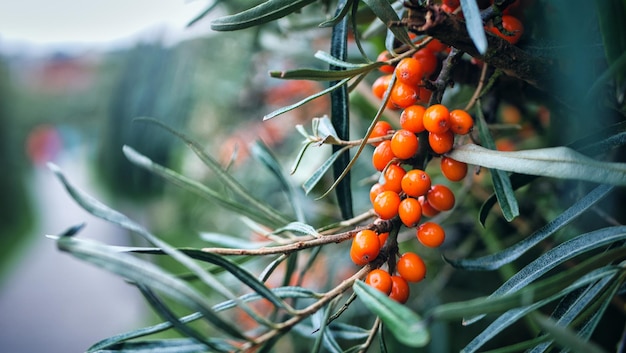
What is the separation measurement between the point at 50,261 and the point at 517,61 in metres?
3.27

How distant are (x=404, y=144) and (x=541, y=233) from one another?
0.11 metres

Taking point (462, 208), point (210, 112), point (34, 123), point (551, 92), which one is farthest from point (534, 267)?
point (34, 123)

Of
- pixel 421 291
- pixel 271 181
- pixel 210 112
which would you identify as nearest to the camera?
pixel 421 291

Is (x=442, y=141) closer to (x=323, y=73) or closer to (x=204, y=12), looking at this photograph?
(x=323, y=73)

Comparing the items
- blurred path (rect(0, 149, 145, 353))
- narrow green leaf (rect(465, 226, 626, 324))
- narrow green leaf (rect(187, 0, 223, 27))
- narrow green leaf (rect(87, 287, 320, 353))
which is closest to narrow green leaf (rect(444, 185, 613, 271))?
narrow green leaf (rect(465, 226, 626, 324))

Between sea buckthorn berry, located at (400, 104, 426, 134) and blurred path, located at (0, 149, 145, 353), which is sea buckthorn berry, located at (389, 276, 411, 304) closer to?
sea buckthorn berry, located at (400, 104, 426, 134)

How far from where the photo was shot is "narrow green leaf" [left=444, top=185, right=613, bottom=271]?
287 mm

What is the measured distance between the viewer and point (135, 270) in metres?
0.23

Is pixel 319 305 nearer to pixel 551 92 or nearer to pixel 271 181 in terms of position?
pixel 551 92

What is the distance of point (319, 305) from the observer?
0.30 m

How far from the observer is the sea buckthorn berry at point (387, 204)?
1.00ft

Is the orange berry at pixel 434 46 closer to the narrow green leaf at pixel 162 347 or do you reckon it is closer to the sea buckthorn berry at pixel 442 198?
the sea buckthorn berry at pixel 442 198

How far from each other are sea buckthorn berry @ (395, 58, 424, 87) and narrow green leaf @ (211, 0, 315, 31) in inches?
3.3

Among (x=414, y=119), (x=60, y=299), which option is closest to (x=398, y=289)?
(x=414, y=119)
